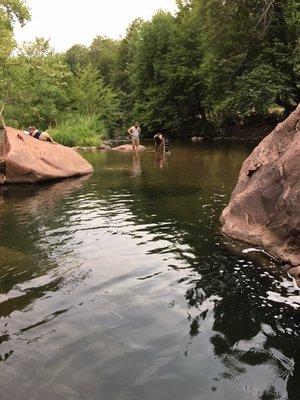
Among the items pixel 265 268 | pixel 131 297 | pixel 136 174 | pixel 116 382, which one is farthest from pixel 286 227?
pixel 136 174

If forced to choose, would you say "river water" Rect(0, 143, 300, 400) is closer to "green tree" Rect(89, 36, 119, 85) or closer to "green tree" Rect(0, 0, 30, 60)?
"green tree" Rect(0, 0, 30, 60)

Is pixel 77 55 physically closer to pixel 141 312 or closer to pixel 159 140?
pixel 159 140

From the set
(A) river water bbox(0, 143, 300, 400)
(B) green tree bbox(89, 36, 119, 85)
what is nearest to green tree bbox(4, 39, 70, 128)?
(B) green tree bbox(89, 36, 119, 85)

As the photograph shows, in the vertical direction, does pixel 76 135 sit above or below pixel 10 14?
below

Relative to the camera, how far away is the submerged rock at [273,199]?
731 centimetres

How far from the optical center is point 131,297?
20.5 feet

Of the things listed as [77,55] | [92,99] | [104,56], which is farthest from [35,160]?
[77,55]

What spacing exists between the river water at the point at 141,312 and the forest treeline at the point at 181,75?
18.2 meters

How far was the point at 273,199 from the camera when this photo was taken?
8.14m

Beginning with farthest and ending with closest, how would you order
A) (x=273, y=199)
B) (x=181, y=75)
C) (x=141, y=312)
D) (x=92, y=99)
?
(x=92, y=99), (x=181, y=75), (x=273, y=199), (x=141, y=312)

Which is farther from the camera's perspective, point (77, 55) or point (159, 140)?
point (77, 55)

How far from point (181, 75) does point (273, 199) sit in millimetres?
36323

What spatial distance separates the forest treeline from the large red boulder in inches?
316

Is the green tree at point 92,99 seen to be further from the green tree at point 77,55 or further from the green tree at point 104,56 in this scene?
the green tree at point 77,55
